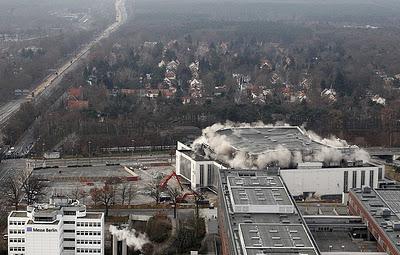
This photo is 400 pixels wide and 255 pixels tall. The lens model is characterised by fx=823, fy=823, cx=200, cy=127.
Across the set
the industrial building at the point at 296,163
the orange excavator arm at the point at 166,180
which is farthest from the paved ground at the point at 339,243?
the orange excavator arm at the point at 166,180

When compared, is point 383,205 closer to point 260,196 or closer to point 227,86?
point 260,196

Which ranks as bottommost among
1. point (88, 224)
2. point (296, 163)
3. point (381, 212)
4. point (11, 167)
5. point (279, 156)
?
point (11, 167)

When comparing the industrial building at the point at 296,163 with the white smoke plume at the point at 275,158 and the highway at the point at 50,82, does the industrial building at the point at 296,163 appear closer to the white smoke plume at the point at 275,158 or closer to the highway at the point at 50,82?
the white smoke plume at the point at 275,158

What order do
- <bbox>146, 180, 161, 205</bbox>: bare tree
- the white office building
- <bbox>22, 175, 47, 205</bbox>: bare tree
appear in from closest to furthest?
1. the white office building
2. <bbox>22, 175, 47, 205</bbox>: bare tree
3. <bbox>146, 180, 161, 205</bbox>: bare tree

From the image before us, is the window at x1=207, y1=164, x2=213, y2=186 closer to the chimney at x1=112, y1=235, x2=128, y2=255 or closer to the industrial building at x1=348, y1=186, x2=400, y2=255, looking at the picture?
the industrial building at x1=348, y1=186, x2=400, y2=255

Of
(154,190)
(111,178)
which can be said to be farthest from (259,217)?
(111,178)

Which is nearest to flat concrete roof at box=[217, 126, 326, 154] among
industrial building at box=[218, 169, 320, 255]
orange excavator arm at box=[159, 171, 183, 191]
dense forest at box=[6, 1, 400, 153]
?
orange excavator arm at box=[159, 171, 183, 191]

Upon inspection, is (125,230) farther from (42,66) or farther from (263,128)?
(42,66)
